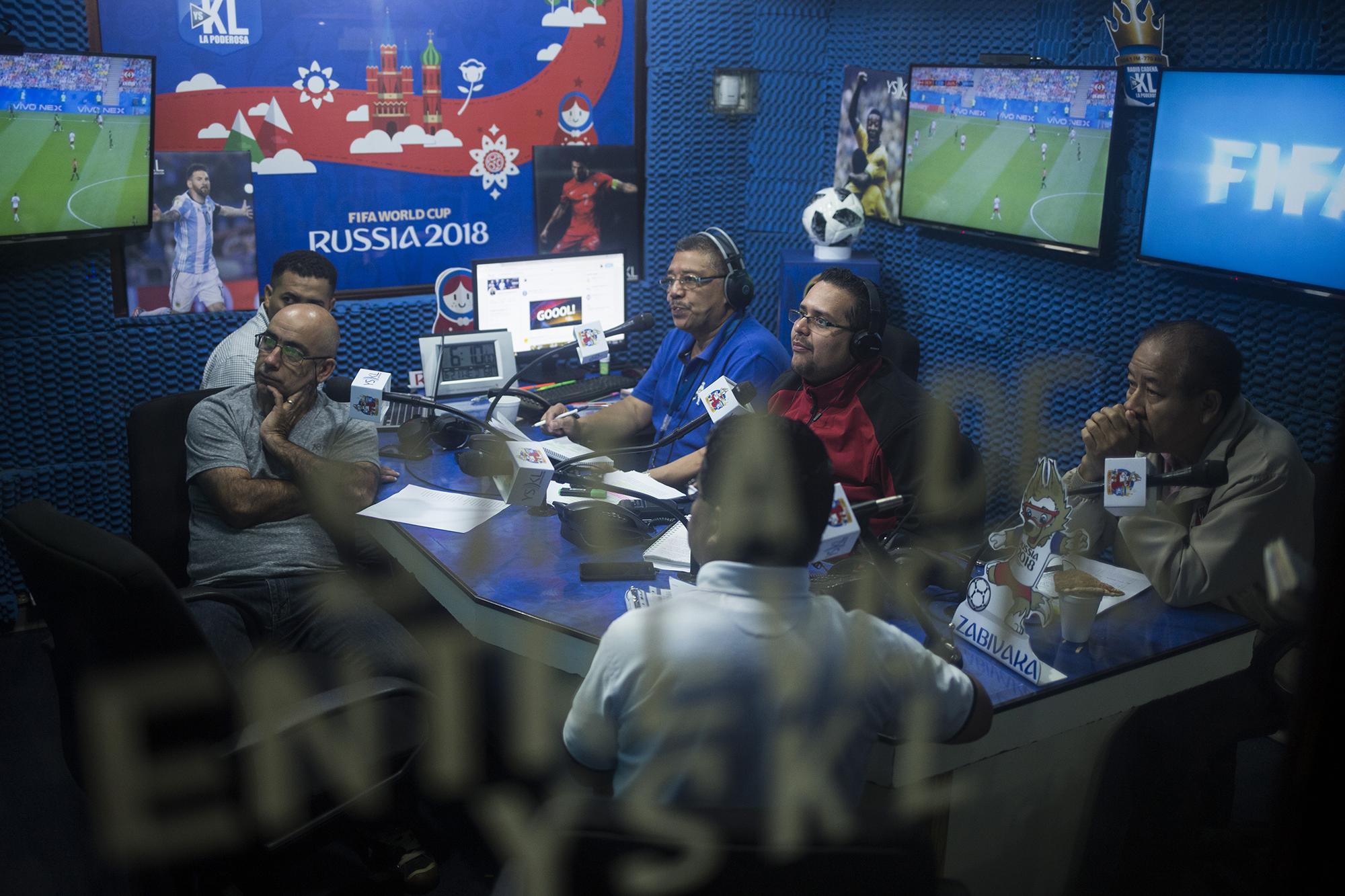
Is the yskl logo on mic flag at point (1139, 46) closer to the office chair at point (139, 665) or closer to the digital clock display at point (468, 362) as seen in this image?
the digital clock display at point (468, 362)

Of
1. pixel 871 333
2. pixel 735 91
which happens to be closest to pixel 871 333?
pixel 871 333

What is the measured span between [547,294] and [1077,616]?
8.17 ft

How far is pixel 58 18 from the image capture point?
3.38 metres

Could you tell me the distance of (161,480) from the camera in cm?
256

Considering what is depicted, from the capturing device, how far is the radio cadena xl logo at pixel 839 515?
162 centimetres

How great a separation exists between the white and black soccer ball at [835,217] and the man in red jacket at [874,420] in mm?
1525

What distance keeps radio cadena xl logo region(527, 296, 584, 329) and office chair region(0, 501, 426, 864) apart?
2117 millimetres

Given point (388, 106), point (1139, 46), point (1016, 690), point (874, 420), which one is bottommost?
point (1016, 690)

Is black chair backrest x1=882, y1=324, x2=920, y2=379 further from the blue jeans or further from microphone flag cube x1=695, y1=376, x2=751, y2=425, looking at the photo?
the blue jeans

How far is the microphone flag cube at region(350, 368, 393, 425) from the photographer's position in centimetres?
260

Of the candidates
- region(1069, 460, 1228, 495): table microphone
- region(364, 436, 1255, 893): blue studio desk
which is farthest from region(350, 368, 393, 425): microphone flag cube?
region(1069, 460, 1228, 495): table microphone

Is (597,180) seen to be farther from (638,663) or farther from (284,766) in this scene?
(638,663)

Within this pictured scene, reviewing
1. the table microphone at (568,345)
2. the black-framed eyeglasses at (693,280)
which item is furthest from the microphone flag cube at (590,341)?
the black-framed eyeglasses at (693,280)

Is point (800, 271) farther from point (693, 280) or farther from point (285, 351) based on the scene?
point (285, 351)
